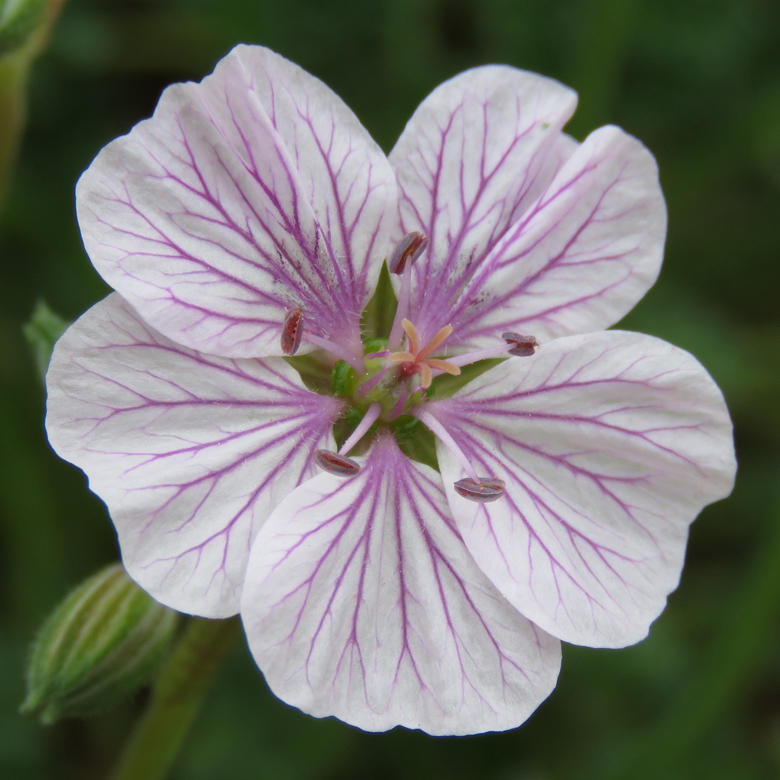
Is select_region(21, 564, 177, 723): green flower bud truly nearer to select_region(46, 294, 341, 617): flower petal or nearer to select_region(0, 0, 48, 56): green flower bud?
select_region(46, 294, 341, 617): flower petal

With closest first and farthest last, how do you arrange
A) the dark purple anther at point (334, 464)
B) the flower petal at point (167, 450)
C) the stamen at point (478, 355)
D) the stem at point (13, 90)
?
the flower petal at point (167, 450)
the dark purple anther at point (334, 464)
the stamen at point (478, 355)
the stem at point (13, 90)

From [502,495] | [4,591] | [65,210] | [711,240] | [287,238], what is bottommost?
[4,591]

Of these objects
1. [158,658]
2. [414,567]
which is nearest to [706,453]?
[414,567]

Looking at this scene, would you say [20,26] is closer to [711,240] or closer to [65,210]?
[65,210]

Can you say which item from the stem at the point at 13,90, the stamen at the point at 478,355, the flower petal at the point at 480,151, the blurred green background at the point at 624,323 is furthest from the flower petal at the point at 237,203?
the blurred green background at the point at 624,323

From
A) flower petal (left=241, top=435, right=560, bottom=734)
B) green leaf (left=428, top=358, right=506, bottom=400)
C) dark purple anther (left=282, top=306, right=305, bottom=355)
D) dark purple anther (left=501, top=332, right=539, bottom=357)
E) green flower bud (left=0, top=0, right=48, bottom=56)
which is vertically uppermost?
green flower bud (left=0, top=0, right=48, bottom=56)

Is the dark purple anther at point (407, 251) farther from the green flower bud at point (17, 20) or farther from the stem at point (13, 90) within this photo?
the stem at point (13, 90)

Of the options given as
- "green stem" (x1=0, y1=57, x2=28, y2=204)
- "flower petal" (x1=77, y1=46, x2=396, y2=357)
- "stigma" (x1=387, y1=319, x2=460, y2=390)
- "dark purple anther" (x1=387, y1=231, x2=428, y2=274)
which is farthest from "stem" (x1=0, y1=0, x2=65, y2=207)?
"stigma" (x1=387, y1=319, x2=460, y2=390)
